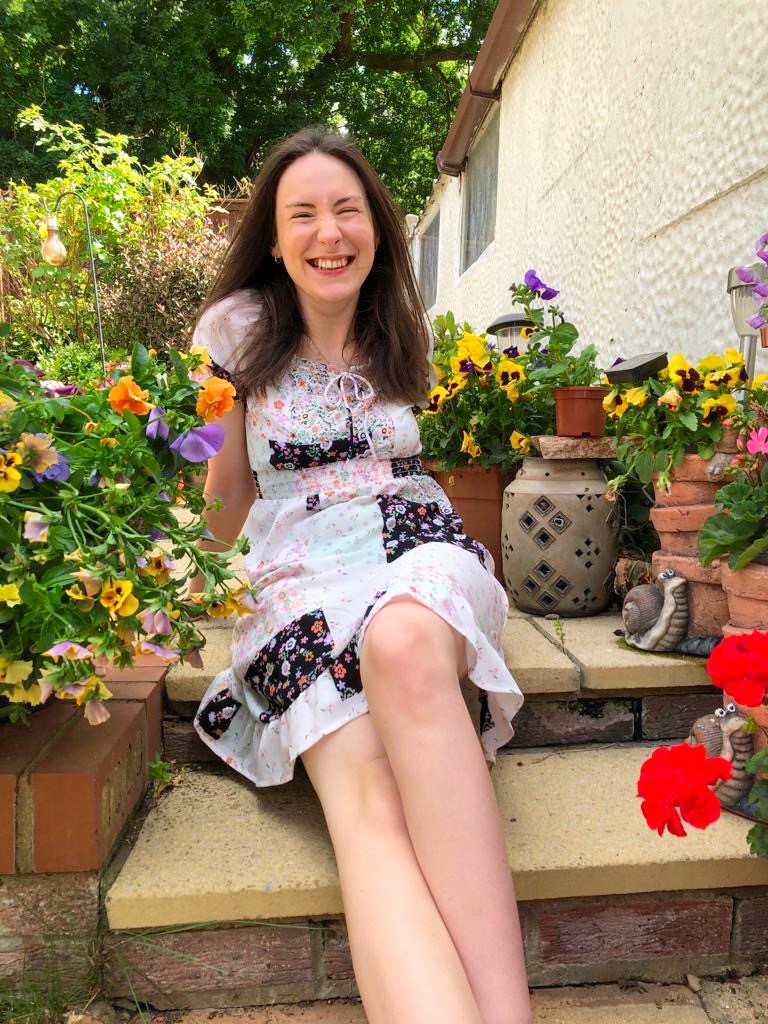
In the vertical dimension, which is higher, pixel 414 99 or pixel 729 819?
pixel 414 99

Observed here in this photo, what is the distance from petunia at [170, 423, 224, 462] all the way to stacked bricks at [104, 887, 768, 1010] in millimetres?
704

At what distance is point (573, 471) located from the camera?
2.09 metres

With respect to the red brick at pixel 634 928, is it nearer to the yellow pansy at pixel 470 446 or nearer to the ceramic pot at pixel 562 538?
the ceramic pot at pixel 562 538

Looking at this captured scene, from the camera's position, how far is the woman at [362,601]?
991 millimetres

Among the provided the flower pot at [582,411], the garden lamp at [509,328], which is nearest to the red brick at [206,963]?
the flower pot at [582,411]

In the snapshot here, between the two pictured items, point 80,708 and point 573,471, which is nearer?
point 80,708

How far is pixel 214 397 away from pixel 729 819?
1111 millimetres

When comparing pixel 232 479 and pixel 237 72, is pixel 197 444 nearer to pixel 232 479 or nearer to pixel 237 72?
pixel 232 479

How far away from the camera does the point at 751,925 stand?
1.27m

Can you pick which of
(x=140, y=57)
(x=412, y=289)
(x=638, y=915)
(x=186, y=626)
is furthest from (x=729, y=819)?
(x=140, y=57)

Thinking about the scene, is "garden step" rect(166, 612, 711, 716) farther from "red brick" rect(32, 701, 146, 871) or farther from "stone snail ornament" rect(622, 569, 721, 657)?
"red brick" rect(32, 701, 146, 871)

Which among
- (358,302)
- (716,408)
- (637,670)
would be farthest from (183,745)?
(716,408)

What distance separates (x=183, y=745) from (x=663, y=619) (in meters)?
1.04

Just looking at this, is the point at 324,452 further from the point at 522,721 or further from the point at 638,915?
the point at 638,915
